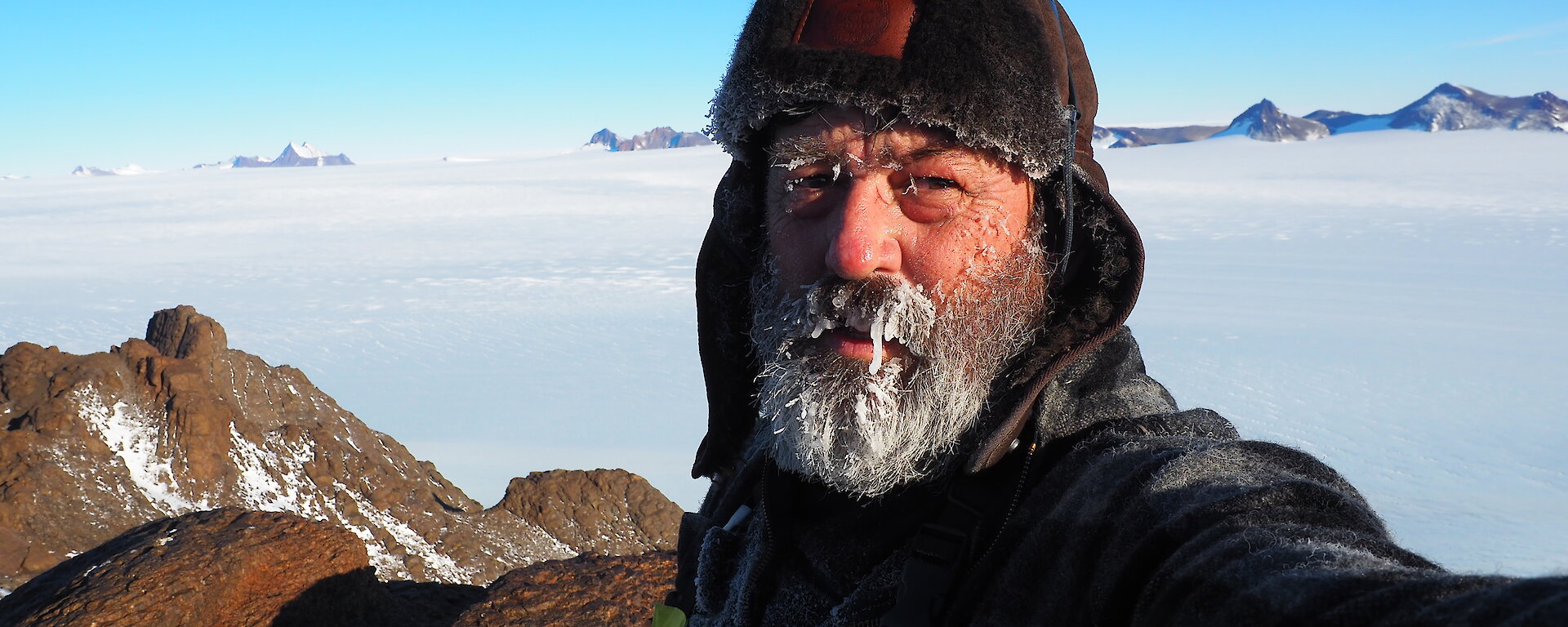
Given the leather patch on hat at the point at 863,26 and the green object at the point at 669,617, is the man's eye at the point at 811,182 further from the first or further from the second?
the green object at the point at 669,617

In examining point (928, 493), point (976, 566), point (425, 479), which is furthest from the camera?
point (425, 479)

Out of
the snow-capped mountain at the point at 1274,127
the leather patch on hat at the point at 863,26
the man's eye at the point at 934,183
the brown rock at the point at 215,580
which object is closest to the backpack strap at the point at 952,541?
the man's eye at the point at 934,183

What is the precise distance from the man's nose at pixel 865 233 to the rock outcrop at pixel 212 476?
11.6 ft

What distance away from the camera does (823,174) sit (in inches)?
65.6

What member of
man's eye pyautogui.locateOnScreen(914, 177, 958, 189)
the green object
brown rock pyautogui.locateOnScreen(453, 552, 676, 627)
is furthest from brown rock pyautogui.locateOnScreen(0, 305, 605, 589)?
man's eye pyautogui.locateOnScreen(914, 177, 958, 189)

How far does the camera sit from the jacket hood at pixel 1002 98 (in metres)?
1.52

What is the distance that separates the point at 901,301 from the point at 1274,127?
163 ft

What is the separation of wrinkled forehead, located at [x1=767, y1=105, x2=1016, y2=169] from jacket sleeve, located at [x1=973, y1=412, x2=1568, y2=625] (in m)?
0.53

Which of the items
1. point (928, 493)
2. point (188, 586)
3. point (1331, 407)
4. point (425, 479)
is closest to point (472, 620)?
point (188, 586)

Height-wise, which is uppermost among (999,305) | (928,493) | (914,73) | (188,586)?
(914,73)

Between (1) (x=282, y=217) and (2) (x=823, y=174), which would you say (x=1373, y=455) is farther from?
(1) (x=282, y=217)

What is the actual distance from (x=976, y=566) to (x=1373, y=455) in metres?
8.40

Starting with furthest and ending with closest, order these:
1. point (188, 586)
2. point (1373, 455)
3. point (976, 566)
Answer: point (1373, 455)
point (188, 586)
point (976, 566)

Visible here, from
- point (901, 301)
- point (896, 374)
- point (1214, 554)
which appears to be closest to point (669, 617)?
point (896, 374)
